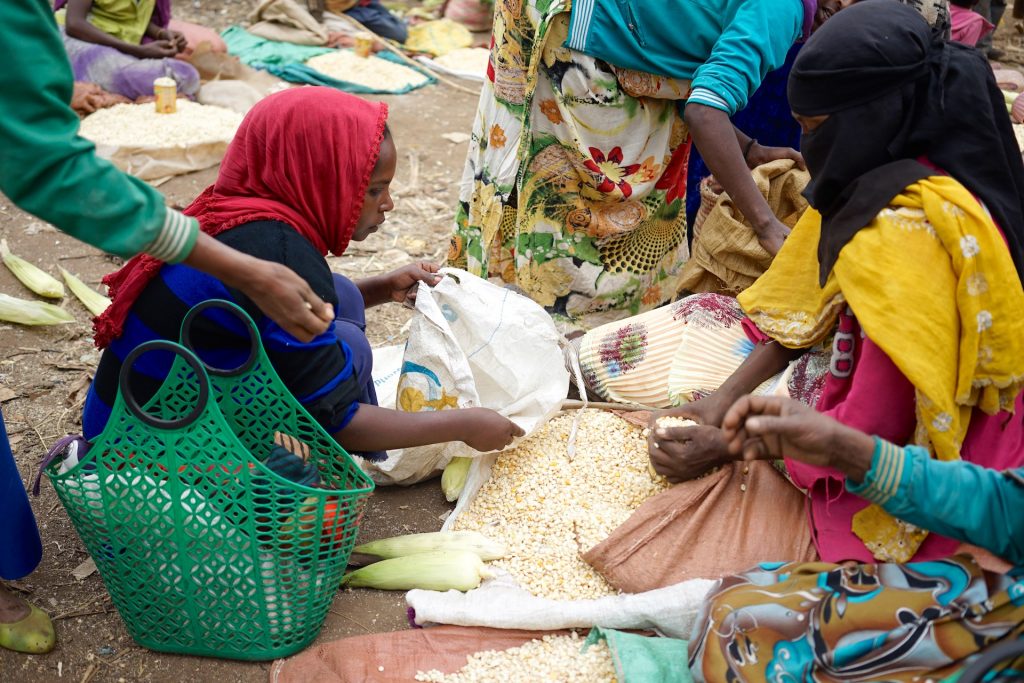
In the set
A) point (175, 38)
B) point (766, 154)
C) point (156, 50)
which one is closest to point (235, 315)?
point (766, 154)

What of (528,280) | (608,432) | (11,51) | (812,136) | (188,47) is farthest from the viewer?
(188,47)

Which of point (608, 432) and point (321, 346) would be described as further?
point (608, 432)

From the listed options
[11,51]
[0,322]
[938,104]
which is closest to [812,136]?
[938,104]

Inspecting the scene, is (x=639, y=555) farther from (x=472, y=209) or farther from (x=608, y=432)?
(x=472, y=209)

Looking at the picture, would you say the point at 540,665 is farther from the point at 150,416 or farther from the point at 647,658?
the point at 150,416

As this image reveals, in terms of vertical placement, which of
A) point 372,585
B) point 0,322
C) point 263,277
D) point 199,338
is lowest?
point 0,322

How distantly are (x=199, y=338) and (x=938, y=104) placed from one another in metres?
1.75

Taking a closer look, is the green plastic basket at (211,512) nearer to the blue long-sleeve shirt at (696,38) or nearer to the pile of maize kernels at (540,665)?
the pile of maize kernels at (540,665)

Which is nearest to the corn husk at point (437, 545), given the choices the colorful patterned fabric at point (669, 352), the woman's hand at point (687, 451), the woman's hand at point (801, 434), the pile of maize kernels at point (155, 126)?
the woman's hand at point (687, 451)

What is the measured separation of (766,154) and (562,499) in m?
1.67

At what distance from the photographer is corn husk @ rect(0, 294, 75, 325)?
149 inches

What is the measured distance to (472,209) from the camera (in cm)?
368

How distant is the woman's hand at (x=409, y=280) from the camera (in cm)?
297

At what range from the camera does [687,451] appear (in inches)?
103
